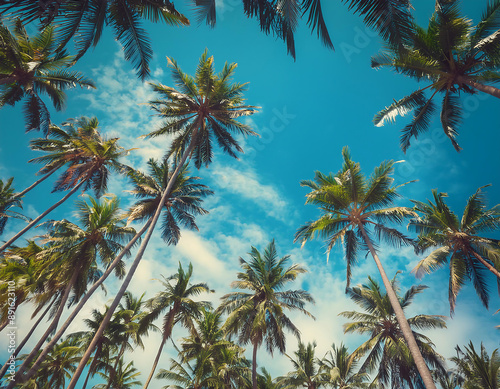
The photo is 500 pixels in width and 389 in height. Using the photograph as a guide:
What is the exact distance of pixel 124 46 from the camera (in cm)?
911

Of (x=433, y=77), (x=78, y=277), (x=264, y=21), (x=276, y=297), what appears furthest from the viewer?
(x=276, y=297)

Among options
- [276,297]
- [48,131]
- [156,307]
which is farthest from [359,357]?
[48,131]

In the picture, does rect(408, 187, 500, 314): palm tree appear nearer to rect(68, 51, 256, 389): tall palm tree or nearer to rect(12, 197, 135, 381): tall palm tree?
rect(68, 51, 256, 389): tall palm tree

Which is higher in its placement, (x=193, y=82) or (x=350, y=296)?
(x=193, y=82)

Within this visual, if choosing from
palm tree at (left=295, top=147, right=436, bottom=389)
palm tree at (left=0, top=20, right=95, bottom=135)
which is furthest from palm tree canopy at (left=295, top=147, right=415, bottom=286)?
palm tree at (left=0, top=20, right=95, bottom=135)

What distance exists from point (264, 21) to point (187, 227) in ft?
51.8

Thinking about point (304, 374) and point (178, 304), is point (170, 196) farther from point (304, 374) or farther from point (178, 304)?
point (304, 374)

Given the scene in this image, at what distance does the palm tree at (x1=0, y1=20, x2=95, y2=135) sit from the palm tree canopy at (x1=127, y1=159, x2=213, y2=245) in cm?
608

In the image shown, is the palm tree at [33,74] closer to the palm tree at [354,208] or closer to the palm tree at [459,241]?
the palm tree at [354,208]

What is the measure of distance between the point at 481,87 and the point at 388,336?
50.8 feet

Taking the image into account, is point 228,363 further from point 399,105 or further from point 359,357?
point 399,105

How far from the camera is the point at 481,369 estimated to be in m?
16.1

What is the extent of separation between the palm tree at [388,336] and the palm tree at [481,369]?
1.86 metres

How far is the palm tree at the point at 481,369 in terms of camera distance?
15580 mm
